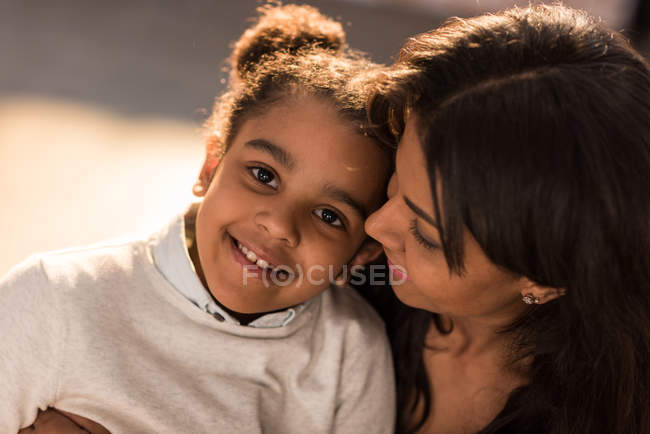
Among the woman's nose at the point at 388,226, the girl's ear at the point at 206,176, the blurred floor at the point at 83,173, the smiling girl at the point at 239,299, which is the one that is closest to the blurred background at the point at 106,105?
the blurred floor at the point at 83,173

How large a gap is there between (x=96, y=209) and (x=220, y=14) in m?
1.73

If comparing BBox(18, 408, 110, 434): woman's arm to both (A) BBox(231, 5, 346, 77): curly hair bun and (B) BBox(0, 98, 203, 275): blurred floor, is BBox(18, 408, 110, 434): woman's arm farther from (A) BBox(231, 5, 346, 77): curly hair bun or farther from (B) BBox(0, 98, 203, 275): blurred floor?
(B) BBox(0, 98, 203, 275): blurred floor

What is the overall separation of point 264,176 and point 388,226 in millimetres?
218

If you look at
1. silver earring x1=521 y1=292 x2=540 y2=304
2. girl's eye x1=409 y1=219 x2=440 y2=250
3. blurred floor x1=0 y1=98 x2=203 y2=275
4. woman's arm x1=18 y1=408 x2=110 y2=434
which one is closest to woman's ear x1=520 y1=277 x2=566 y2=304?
silver earring x1=521 y1=292 x2=540 y2=304

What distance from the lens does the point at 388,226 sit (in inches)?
35.5

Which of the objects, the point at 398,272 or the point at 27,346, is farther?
the point at 398,272

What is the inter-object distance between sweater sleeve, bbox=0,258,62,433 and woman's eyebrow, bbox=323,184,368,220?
43 centimetres

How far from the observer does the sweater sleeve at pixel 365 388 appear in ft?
3.55

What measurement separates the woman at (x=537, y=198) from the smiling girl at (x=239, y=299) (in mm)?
107

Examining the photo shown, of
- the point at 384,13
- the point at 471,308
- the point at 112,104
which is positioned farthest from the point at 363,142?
the point at 384,13

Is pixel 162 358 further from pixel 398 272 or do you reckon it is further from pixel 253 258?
pixel 398 272

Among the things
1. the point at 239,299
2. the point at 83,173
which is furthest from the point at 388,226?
the point at 83,173

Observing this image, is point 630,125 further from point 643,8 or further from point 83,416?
point 643,8

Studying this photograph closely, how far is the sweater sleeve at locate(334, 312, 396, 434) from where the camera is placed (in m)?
1.08
